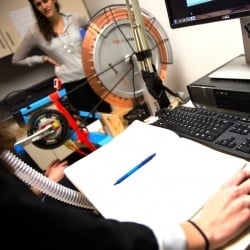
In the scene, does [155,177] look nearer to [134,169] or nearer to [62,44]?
[134,169]

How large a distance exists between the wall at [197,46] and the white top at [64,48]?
2.86 ft

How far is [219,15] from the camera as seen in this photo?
2.73 feet

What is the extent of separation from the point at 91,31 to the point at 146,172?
29.0 inches

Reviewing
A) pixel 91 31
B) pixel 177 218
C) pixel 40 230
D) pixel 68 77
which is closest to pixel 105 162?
pixel 177 218

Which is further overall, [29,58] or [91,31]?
[29,58]

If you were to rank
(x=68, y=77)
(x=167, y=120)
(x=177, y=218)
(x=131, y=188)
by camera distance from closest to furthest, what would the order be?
(x=177, y=218)
(x=131, y=188)
(x=167, y=120)
(x=68, y=77)

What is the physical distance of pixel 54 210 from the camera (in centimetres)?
42

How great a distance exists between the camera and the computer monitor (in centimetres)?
79

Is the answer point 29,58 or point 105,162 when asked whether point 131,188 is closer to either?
point 105,162

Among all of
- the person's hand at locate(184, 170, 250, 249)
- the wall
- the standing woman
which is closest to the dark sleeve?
the person's hand at locate(184, 170, 250, 249)

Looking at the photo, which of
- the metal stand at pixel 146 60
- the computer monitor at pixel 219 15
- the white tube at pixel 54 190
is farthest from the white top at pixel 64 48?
the white tube at pixel 54 190

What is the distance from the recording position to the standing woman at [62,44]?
2.28 meters

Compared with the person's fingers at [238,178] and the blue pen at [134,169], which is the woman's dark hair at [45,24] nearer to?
the blue pen at [134,169]

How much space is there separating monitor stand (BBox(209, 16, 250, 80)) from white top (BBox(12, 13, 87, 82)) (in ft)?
4.54
